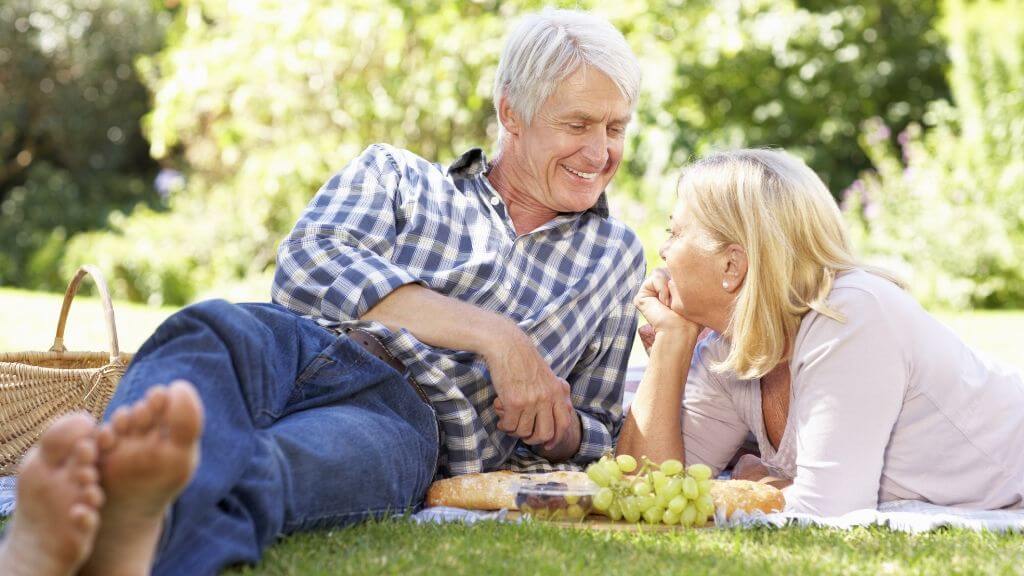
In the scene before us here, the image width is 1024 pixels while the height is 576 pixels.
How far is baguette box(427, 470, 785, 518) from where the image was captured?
2.97 meters

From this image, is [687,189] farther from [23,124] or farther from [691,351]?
[23,124]

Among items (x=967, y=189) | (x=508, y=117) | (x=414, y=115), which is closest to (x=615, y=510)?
(x=508, y=117)

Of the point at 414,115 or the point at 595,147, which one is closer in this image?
the point at 595,147

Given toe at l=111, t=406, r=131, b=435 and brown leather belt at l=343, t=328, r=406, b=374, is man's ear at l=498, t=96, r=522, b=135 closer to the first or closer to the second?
brown leather belt at l=343, t=328, r=406, b=374

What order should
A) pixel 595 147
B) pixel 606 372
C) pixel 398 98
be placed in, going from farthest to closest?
1. pixel 398 98
2. pixel 606 372
3. pixel 595 147

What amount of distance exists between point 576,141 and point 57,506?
2.21 m

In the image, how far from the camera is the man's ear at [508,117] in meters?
3.69

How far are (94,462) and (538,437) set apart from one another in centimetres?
165

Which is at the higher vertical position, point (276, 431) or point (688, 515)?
point (276, 431)

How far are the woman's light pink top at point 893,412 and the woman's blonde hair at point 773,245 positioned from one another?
9 centimetres

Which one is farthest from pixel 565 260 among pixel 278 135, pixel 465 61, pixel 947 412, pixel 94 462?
pixel 278 135

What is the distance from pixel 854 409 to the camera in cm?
286

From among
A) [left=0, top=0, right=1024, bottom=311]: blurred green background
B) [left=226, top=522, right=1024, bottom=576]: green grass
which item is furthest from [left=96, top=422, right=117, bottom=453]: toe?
[left=0, top=0, right=1024, bottom=311]: blurred green background

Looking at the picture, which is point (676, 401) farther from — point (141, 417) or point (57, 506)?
point (57, 506)
